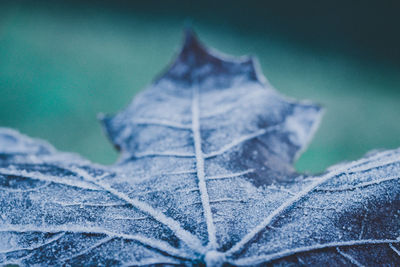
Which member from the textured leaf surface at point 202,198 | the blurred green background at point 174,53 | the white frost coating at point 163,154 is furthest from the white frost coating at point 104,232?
the blurred green background at point 174,53

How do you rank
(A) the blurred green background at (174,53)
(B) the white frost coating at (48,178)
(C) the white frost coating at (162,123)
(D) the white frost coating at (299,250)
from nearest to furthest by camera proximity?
(D) the white frost coating at (299,250) → (B) the white frost coating at (48,178) → (C) the white frost coating at (162,123) → (A) the blurred green background at (174,53)

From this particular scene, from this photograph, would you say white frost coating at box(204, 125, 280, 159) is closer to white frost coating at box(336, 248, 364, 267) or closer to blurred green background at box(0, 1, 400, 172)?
white frost coating at box(336, 248, 364, 267)

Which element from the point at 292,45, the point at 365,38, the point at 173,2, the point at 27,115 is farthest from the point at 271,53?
the point at 27,115

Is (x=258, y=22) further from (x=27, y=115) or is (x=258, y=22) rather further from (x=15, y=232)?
(x=15, y=232)

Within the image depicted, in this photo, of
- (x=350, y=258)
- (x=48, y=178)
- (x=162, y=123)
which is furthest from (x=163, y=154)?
(x=350, y=258)

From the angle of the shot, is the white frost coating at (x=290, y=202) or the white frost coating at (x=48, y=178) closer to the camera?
the white frost coating at (x=290, y=202)

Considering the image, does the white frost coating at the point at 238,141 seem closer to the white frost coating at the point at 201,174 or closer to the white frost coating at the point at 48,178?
the white frost coating at the point at 201,174

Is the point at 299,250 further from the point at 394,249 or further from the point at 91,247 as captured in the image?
the point at 91,247
